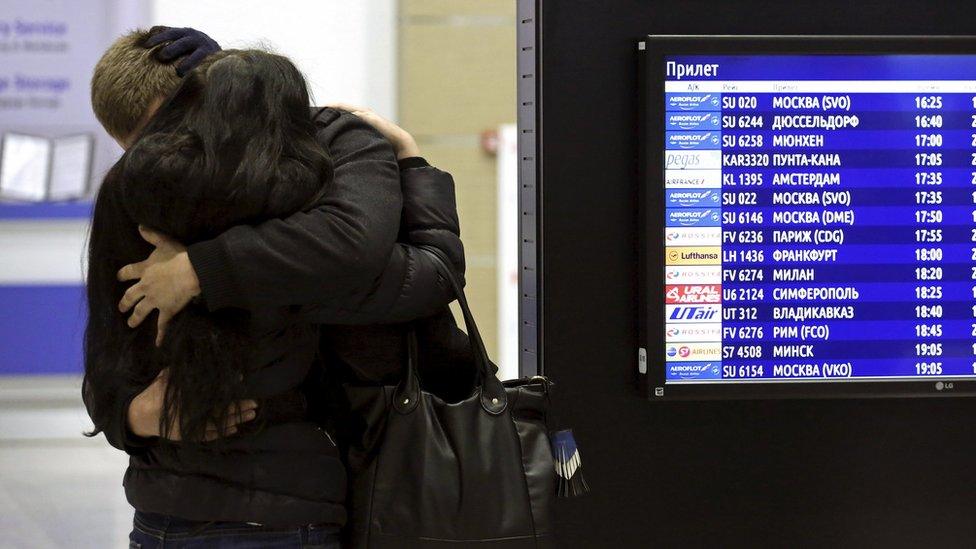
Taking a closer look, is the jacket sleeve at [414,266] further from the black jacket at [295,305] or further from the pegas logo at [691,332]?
the pegas logo at [691,332]

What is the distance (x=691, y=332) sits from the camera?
5.33 feet

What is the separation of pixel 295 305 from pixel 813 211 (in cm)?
85

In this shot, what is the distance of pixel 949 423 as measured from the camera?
1755mm

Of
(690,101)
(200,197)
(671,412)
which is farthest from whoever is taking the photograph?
(671,412)

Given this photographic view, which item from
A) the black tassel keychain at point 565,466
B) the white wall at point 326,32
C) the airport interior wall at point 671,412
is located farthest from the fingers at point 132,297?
the white wall at point 326,32

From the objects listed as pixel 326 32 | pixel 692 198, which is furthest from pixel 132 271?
pixel 326 32

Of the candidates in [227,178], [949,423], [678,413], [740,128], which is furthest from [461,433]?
[949,423]

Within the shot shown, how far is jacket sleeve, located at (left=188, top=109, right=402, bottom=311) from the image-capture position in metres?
1.15

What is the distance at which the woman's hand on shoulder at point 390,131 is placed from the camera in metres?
1.35

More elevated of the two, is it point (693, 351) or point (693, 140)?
point (693, 140)

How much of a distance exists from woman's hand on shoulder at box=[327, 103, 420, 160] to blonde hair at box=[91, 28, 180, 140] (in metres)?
0.21

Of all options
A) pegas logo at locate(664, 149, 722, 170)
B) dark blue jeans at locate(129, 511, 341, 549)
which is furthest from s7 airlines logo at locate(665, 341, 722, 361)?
dark blue jeans at locate(129, 511, 341, 549)

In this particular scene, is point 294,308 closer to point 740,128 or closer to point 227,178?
point 227,178

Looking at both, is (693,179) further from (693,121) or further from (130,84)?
(130,84)
